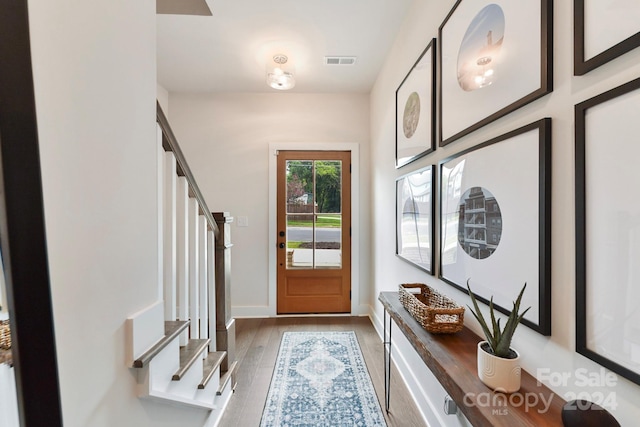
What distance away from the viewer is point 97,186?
785 mm

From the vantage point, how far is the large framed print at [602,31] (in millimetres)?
620

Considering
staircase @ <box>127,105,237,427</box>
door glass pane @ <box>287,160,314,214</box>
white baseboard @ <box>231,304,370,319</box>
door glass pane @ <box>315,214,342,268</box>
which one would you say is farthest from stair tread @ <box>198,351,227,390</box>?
door glass pane @ <box>287,160,314,214</box>

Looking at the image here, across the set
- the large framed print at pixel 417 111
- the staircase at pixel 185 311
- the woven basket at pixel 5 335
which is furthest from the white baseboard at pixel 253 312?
the woven basket at pixel 5 335

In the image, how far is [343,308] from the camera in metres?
3.47

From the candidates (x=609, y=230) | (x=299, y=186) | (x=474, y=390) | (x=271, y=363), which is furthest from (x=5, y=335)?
(x=299, y=186)

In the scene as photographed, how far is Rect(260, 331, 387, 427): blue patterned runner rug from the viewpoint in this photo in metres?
1.75

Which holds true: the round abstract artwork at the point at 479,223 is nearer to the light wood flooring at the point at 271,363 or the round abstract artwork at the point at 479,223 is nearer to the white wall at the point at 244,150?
the light wood flooring at the point at 271,363

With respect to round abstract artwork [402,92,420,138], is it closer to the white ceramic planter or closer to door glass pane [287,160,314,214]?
the white ceramic planter

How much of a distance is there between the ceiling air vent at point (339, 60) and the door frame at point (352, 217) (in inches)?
35.9

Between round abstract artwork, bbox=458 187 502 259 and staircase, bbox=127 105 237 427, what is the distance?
1.25 meters

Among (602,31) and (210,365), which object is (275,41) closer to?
(602,31)

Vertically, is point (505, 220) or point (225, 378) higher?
point (505, 220)

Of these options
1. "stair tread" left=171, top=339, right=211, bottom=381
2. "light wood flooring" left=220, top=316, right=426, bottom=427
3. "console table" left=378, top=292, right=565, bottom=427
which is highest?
"console table" left=378, top=292, right=565, bottom=427

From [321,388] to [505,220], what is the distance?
1.70m
